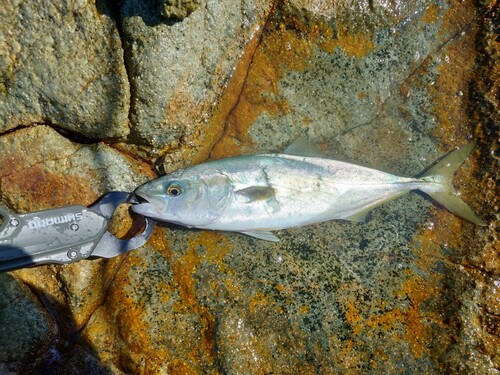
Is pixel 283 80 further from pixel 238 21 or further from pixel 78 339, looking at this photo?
pixel 78 339

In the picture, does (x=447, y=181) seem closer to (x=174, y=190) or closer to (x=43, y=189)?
(x=174, y=190)

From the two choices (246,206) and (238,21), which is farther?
(238,21)

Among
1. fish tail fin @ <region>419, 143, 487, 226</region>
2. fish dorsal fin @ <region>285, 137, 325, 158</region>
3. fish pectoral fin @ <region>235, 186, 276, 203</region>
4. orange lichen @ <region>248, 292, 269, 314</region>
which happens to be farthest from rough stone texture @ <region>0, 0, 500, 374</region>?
fish pectoral fin @ <region>235, 186, 276, 203</region>

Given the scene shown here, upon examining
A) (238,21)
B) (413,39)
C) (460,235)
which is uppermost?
(238,21)

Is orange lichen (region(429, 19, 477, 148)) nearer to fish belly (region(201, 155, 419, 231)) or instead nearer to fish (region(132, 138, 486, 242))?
fish (region(132, 138, 486, 242))

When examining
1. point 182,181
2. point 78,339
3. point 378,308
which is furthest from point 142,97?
point 378,308

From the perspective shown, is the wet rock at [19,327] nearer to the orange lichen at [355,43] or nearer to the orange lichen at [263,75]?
the orange lichen at [263,75]

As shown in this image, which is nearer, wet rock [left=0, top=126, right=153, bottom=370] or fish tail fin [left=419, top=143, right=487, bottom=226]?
wet rock [left=0, top=126, right=153, bottom=370]
